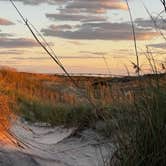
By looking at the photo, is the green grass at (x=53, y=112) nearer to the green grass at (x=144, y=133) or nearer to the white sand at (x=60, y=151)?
the white sand at (x=60, y=151)

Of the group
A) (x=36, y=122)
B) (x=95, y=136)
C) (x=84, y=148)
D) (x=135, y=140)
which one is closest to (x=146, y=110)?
(x=135, y=140)

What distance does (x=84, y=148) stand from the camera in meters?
7.32

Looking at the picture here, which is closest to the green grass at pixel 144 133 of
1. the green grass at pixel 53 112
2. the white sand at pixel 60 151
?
the white sand at pixel 60 151

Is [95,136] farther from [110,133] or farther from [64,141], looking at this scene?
[110,133]

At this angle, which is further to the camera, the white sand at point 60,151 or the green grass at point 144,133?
the white sand at point 60,151

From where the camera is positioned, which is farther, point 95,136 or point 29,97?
point 29,97

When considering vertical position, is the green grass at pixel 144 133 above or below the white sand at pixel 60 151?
above

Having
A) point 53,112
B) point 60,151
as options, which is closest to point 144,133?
point 60,151

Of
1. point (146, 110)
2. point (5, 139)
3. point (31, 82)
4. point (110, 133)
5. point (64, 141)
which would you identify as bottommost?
point (31, 82)

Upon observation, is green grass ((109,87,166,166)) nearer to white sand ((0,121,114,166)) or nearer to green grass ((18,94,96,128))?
white sand ((0,121,114,166))

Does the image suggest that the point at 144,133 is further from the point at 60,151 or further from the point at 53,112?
the point at 53,112

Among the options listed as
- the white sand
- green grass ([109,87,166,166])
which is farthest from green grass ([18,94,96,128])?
green grass ([109,87,166,166])

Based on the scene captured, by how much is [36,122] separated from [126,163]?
6741 millimetres

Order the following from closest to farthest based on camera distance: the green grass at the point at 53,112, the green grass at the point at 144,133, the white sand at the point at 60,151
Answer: the green grass at the point at 144,133
the white sand at the point at 60,151
the green grass at the point at 53,112
